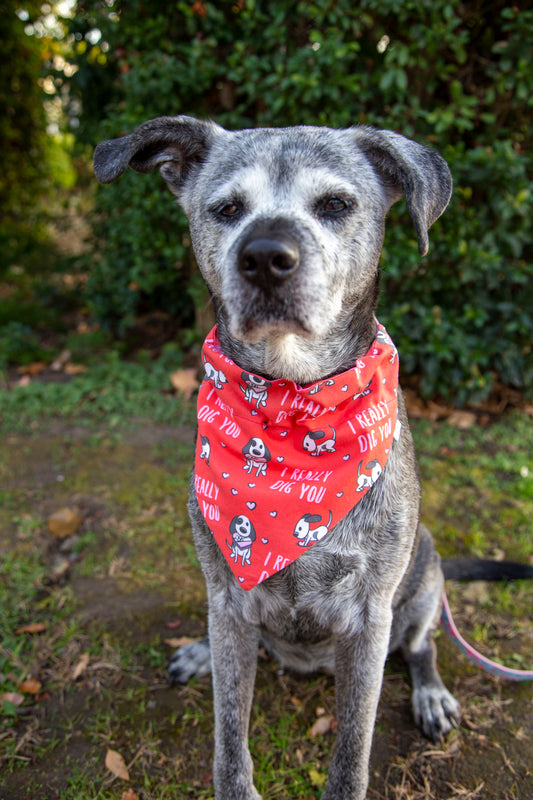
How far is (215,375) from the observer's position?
213 cm

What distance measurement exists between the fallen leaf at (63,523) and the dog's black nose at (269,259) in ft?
7.75

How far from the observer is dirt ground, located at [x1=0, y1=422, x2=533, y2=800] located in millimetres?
2207

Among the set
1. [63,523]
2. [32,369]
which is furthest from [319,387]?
[32,369]

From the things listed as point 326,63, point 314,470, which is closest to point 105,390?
point 326,63

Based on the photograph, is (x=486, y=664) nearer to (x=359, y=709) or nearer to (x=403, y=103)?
(x=359, y=709)

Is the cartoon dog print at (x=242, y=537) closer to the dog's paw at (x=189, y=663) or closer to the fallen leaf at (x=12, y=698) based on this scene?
the dog's paw at (x=189, y=663)

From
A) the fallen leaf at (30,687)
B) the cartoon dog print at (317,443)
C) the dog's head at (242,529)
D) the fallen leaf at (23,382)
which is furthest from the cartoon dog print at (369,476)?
the fallen leaf at (23,382)

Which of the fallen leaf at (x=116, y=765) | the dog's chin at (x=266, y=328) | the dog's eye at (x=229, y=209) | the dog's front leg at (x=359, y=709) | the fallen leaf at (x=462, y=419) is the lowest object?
the fallen leaf at (x=116, y=765)

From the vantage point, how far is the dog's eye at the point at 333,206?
→ 1.93 metres

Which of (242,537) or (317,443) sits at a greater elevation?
(317,443)

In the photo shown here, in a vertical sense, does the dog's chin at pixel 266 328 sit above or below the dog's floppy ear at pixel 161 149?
below

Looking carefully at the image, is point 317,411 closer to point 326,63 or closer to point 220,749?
point 220,749

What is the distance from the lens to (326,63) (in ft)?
12.5

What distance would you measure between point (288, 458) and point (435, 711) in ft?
4.23
